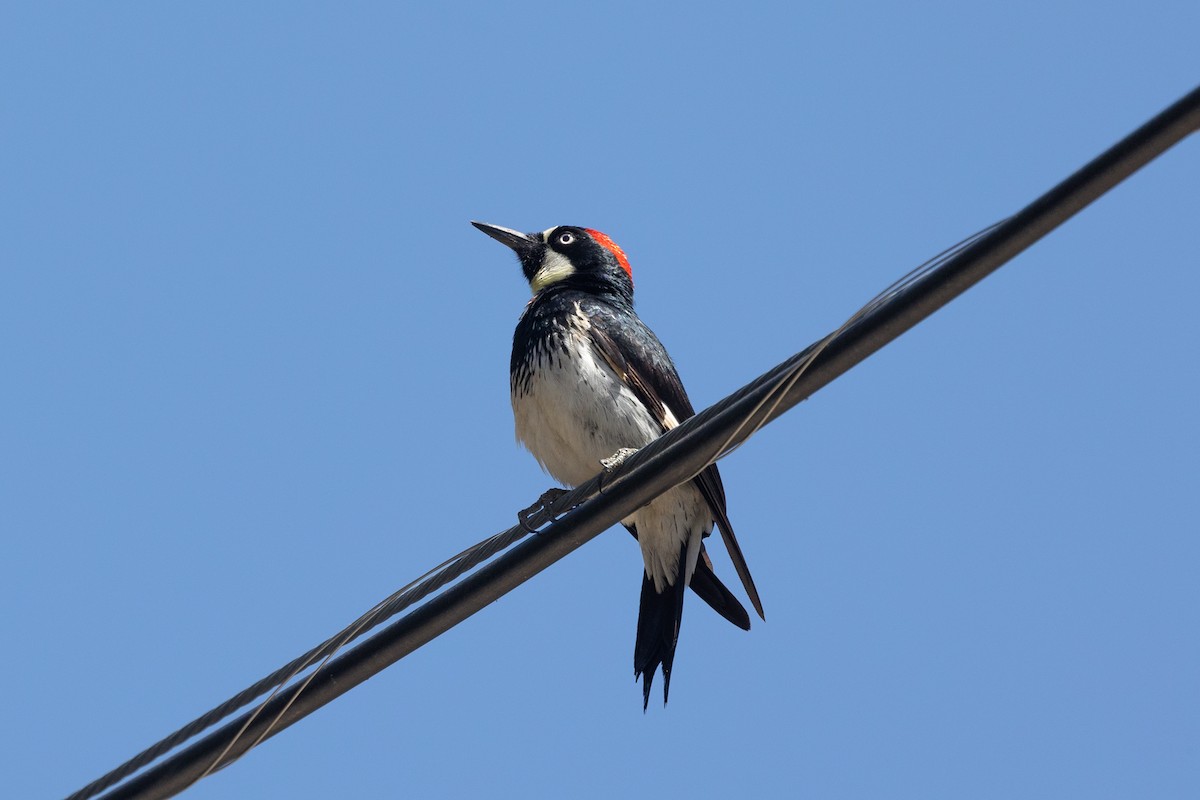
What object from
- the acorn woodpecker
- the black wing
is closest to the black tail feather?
the acorn woodpecker

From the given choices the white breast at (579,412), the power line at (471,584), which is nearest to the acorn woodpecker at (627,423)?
the white breast at (579,412)

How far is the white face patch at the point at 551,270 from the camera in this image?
738 cm

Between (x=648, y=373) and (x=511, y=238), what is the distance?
1808 mm

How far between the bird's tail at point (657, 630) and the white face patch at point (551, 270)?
64.8 inches

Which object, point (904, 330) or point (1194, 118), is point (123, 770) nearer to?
point (904, 330)

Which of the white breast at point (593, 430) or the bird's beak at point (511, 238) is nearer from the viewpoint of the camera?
the white breast at point (593, 430)

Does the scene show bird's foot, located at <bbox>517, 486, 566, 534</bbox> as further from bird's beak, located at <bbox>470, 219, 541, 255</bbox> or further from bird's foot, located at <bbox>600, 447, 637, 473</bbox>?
bird's beak, located at <bbox>470, 219, 541, 255</bbox>

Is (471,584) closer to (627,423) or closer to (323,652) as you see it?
(323,652)

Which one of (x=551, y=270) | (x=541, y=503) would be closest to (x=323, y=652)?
(x=541, y=503)

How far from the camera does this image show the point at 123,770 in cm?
401

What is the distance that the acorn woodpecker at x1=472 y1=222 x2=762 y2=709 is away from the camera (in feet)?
20.1

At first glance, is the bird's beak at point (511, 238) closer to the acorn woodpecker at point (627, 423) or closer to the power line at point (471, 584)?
the acorn woodpecker at point (627, 423)

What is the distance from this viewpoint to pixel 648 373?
636cm

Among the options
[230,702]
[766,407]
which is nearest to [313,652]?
[230,702]
